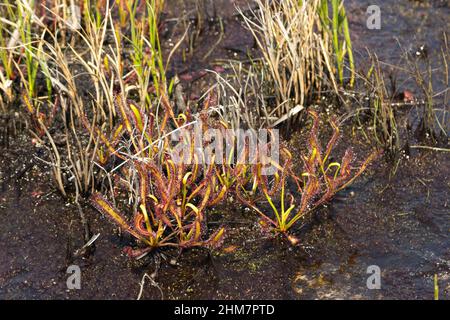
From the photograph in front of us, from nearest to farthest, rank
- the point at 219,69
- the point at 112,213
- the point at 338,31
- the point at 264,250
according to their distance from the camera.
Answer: the point at 112,213 < the point at 264,250 < the point at 338,31 < the point at 219,69

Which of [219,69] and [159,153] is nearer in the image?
[159,153]

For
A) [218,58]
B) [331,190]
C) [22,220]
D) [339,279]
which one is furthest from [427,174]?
[22,220]

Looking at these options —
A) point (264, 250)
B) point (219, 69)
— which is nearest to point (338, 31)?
point (219, 69)

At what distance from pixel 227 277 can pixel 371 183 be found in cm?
79

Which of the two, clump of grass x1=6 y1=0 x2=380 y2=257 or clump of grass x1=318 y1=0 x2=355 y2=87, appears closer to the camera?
clump of grass x1=6 y1=0 x2=380 y2=257

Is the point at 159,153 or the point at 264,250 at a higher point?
the point at 159,153

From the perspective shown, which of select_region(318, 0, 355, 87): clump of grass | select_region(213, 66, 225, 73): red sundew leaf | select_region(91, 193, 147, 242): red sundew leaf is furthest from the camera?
select_region(213, 66, 225, 73): red sundew leaf

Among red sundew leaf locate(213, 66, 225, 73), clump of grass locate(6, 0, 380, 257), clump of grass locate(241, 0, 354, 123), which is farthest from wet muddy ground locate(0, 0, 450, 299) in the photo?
red sundew leaf locate(213, 66, 225, 73)

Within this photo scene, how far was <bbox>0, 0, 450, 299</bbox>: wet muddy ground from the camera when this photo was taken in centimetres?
251

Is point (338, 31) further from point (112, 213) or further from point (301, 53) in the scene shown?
point (112, 213)

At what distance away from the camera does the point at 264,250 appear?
266cm

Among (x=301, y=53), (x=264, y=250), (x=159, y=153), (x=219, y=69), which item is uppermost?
(x=301, y=53)

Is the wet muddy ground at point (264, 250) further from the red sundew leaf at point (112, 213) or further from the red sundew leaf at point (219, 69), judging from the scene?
the red sundew leaf at point (219, 69)

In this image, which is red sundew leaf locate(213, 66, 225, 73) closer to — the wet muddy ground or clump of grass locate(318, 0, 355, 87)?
clump of grass locate(318, 0, 355, 87)
